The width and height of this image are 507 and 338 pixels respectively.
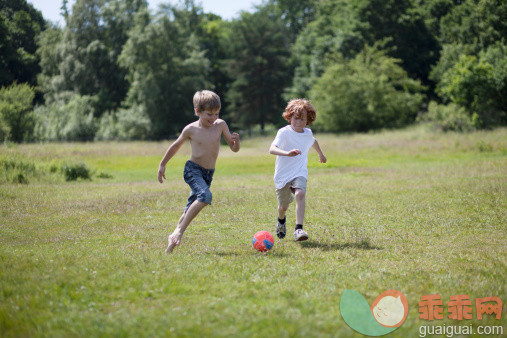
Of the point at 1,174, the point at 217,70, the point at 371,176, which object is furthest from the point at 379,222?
the point at 217,70

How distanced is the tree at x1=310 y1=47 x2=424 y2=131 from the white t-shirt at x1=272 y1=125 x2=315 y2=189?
1819 inches

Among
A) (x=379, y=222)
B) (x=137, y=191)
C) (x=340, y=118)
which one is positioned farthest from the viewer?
(x=340, y=118)

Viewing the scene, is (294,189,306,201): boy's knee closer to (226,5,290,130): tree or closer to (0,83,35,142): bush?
(0,83,35,142): bush

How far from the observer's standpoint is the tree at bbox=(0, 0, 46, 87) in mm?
25847

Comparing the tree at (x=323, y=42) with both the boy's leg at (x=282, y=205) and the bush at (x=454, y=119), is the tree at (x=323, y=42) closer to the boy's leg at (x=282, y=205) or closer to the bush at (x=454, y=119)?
the bush at (x=454, y=119)

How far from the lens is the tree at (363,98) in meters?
53.0

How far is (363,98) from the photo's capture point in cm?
5372

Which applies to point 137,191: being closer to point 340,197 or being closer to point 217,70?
point 340,197

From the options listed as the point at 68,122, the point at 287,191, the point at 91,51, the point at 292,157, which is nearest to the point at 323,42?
the point at 91,51

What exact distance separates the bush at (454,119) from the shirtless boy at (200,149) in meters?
38.9

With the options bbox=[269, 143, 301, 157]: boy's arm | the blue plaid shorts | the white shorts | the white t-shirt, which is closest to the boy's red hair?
the white t-shirt

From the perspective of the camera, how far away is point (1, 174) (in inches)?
678

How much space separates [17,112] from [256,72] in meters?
39.2

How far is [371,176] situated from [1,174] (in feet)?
45.8
